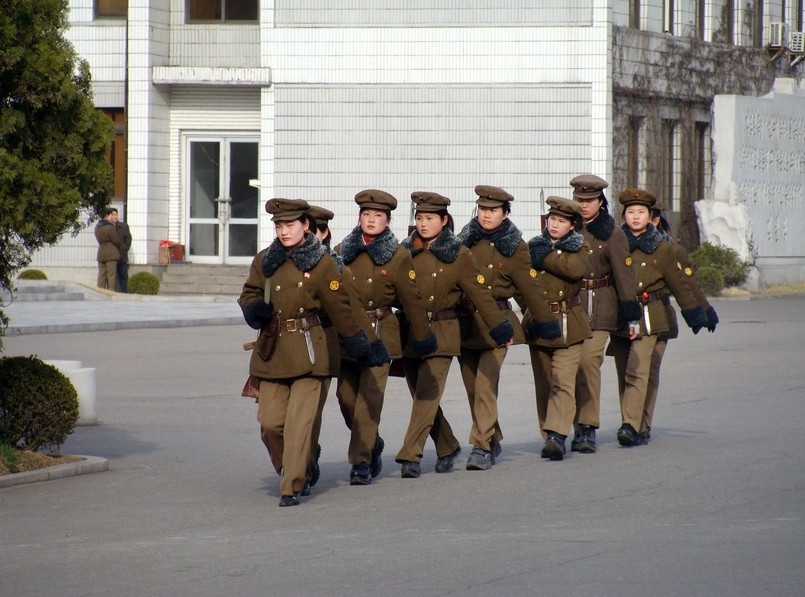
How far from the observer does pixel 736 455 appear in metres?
11.1

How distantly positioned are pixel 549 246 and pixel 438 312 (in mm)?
1222

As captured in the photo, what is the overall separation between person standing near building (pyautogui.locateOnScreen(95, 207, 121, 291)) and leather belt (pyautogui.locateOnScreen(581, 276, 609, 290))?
69.5 feet

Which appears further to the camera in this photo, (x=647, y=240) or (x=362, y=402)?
(x=647, y=240)

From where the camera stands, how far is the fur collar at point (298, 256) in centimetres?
948

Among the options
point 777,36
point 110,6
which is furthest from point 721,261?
point 110,6

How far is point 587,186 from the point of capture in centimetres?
1176

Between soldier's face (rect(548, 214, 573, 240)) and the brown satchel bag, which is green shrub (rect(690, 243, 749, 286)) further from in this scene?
the brown satchel bag

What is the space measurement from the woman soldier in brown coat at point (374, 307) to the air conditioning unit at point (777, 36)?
3182cm

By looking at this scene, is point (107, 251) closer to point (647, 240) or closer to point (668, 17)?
point (668, 17)

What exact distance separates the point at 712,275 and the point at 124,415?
2229cm

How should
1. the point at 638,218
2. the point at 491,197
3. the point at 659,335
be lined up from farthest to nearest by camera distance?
the point at 638,218 < the point at 659,335 < the point at 491,197

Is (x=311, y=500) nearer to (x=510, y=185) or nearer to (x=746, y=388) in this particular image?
(x=746, y=388)

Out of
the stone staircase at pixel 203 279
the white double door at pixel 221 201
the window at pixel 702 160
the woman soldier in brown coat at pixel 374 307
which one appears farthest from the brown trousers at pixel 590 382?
the window at pixel 702 160

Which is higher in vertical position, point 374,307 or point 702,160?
point 702,160
